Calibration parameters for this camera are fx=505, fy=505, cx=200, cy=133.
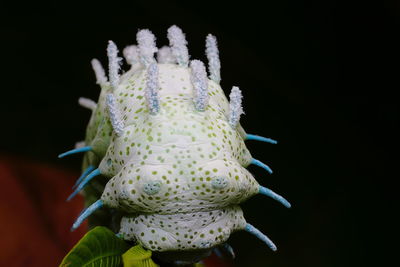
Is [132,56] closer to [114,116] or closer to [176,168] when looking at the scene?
[114,116]

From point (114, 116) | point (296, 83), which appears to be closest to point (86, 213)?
point (114, 116)

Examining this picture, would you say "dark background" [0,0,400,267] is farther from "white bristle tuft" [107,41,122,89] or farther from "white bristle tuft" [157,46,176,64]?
"white bristle tuft" [107,41,122,89]

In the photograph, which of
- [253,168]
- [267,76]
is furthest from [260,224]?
[267,76]

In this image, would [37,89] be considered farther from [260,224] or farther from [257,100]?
[260,224]

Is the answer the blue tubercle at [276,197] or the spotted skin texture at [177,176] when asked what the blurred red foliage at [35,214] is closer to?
the spotted skin texture at [177,176]

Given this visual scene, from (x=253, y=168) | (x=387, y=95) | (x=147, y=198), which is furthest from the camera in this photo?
(x=253, y=168)

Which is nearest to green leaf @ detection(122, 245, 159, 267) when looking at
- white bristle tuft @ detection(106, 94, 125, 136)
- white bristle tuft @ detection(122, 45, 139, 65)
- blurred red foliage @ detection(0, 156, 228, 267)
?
white bristle tuft @ detection(106, 94, 125, 136)
